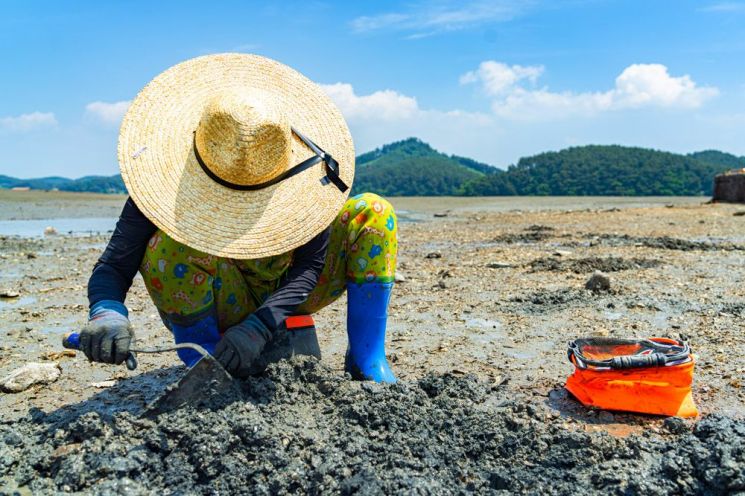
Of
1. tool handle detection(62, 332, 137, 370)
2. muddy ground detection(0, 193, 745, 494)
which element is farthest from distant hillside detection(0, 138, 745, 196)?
tool handle detection(62, 332, 137, 370)

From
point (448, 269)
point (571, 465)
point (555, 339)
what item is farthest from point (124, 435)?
point (448, 269)

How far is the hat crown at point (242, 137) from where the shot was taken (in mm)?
2398

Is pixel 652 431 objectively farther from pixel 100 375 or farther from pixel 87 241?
pixel 87 241

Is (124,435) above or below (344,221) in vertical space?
below

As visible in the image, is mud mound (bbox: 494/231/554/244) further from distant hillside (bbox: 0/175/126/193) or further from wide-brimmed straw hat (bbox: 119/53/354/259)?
distant hillside (bbox: 0/175/126/193)

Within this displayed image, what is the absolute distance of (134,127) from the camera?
2.53 meters

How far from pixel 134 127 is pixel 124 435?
44.7 inches

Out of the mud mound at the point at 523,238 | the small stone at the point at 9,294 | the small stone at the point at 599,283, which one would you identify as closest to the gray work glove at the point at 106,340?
the small stone at the point at 9,294

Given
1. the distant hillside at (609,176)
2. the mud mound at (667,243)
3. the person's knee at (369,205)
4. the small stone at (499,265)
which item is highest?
the distant hillside at (609,176)

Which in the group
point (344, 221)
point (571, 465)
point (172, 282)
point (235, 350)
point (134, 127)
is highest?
point (134, 127)

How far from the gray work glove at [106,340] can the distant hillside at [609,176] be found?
2036 inches

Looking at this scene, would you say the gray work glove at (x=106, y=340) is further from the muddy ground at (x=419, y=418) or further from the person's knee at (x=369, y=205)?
the person's knee at (x=369, y=205)

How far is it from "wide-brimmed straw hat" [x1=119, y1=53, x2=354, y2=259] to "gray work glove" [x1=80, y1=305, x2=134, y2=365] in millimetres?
389

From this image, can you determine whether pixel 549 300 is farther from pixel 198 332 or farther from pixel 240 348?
pixel 240 348
